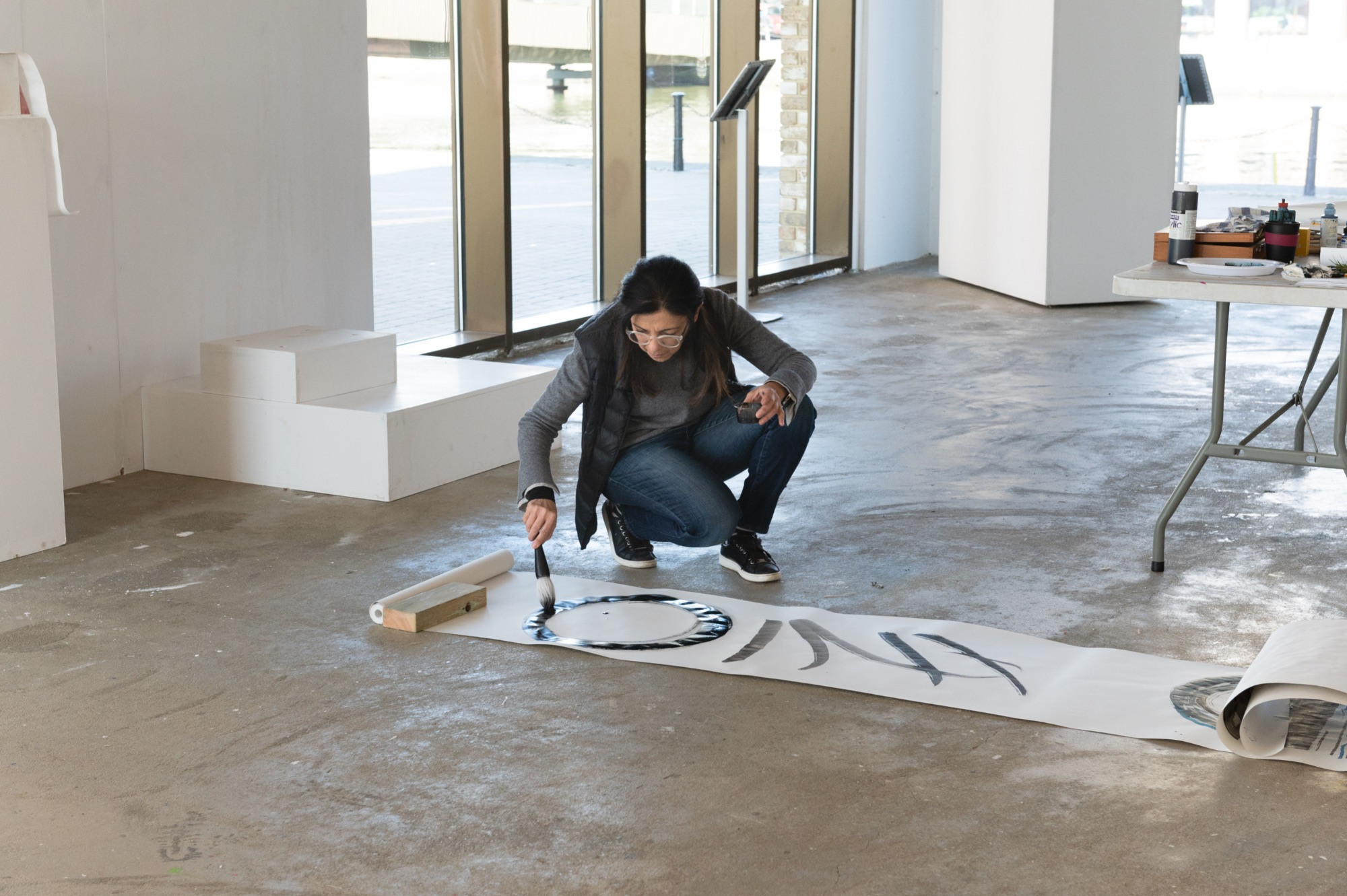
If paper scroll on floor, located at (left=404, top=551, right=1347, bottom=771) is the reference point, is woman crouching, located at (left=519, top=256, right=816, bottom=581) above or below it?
above

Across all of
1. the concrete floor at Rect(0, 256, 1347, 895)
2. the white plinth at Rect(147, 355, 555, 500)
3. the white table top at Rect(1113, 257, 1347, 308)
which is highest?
the white table top at Rect(1113, 257, 1347, 308)

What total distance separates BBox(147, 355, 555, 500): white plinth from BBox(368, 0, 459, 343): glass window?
142 cm

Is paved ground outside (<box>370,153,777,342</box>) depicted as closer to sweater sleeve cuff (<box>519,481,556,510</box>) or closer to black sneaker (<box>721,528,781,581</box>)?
black sneaker (<box>721,528,781,581</box>)

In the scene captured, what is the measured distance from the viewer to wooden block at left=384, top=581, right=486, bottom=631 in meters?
3.21

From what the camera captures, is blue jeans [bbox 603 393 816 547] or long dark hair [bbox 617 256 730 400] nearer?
long dark hair [bbox 617 256 730 400]

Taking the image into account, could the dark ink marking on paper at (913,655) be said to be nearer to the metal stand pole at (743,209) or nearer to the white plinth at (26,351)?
the white plinth at (26,351)

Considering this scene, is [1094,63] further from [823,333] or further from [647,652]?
[647,652]

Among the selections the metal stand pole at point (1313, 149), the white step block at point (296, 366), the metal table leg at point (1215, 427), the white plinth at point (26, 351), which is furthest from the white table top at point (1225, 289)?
the metal stand pole at point (1313, 149)

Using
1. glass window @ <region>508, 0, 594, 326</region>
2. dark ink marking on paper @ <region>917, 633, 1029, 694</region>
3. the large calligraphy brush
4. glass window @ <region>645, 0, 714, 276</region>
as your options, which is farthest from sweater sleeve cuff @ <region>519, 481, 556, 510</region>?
glass window @ <region>645, 0, 714, 276</region>

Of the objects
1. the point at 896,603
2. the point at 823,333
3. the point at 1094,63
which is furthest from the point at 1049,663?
the point at 1094,63

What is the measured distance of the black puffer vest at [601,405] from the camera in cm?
339

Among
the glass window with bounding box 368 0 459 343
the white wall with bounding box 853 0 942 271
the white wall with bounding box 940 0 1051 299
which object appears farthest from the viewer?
the white wall with bounding box 853 0 942 271

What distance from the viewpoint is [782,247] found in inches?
379

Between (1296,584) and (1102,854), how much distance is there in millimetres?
1583
